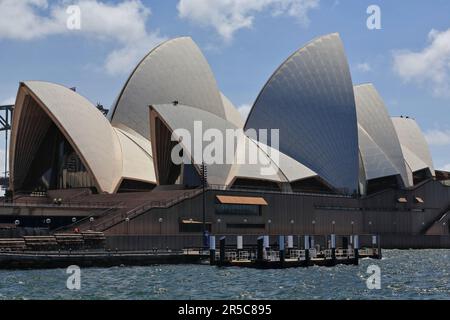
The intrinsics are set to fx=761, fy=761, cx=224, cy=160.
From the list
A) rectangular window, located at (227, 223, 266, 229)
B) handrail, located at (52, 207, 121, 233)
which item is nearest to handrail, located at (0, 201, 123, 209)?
handrail, located at (52, 207, 121, 233)

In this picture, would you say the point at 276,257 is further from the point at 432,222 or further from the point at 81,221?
the point at 432,222

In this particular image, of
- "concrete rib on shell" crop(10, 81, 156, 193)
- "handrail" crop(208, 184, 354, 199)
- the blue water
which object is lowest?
the blue water

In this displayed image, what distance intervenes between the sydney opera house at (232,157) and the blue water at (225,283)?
20493mm

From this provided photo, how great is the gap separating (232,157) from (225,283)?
38.4 metres

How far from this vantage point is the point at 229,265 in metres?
52.1

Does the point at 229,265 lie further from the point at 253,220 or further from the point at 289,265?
the point at 253,220

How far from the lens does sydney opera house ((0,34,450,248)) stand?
7281cm

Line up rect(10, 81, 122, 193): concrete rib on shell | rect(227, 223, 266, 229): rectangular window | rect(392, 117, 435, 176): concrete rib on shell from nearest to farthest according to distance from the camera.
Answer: rect(227, 223, 266, 229): rectangular window
rect(10, 81, 122, 193): concrete rib on shell
rect(392, 117, 435, 176): concrete rib on shell

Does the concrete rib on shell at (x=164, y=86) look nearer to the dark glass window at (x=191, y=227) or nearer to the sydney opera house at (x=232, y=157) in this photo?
the sydney opera house at (x=232, y=157)

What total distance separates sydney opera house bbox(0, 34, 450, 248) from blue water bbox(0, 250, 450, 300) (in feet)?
67.2

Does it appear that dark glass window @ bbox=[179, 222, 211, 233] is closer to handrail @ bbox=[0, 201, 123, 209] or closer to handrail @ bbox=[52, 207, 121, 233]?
handrail @ bbox=[0, 201, 123, 209]

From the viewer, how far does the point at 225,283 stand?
38875 millimetres
